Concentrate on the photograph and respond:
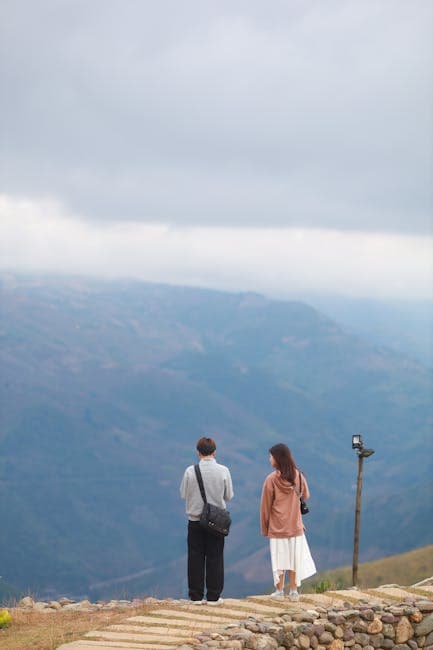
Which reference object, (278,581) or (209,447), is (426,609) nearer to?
(278,581)

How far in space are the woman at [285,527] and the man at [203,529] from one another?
0.91 meters

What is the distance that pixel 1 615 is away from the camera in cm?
1827

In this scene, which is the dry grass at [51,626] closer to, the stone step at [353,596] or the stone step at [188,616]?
the stone step at [188,616]

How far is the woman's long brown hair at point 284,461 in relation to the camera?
55.6 ft

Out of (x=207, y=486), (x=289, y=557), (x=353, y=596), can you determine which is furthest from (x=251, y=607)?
(x=207, y=486)

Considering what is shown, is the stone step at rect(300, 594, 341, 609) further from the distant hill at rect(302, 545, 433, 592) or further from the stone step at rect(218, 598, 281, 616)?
the distant hill at rect(302, 545, 433, 592)

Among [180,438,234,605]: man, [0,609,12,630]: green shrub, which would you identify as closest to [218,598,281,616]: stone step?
[180,438,234,605]: man

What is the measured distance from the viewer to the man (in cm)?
1667

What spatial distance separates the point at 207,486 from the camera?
16734 millimetres

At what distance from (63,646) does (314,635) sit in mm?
4379

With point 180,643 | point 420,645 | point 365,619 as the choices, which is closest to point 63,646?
point 180,643

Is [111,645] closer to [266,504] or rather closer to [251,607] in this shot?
[251,607]

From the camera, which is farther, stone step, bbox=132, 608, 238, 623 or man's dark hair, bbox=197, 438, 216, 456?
man's dark hair, bbox=197, 438, 216, 456

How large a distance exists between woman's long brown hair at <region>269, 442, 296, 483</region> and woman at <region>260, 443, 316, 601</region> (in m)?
0.17
